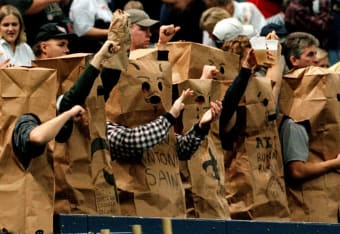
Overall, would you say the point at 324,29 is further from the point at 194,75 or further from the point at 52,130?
the point at 52,130

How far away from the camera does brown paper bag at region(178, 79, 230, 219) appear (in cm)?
1141

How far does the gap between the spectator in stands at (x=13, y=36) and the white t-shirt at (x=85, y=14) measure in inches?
68.2

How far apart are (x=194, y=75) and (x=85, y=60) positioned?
1553mm

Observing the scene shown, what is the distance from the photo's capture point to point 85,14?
1408cm

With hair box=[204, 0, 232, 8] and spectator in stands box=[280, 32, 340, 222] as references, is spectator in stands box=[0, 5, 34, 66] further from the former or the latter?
hair box=[204, 0, 232, 8]

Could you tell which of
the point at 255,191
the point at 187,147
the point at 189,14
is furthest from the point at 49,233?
the point at 189,14

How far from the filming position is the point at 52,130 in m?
9.62

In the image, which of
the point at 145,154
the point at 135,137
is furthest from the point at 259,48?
the point at 135,137

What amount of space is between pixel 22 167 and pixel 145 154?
120 cm

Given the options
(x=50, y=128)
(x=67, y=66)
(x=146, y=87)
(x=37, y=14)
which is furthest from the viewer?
(x=37, y=14)

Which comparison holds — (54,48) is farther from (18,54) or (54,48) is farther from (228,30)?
(228,30)

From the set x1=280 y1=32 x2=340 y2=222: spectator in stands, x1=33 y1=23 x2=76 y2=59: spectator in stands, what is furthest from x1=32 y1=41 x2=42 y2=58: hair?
x1=280 y1=32 x2=340 y2=222: spectator in stands

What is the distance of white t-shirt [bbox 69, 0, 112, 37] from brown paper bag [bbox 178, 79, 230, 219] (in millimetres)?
2762

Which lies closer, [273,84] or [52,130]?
[52,130]
